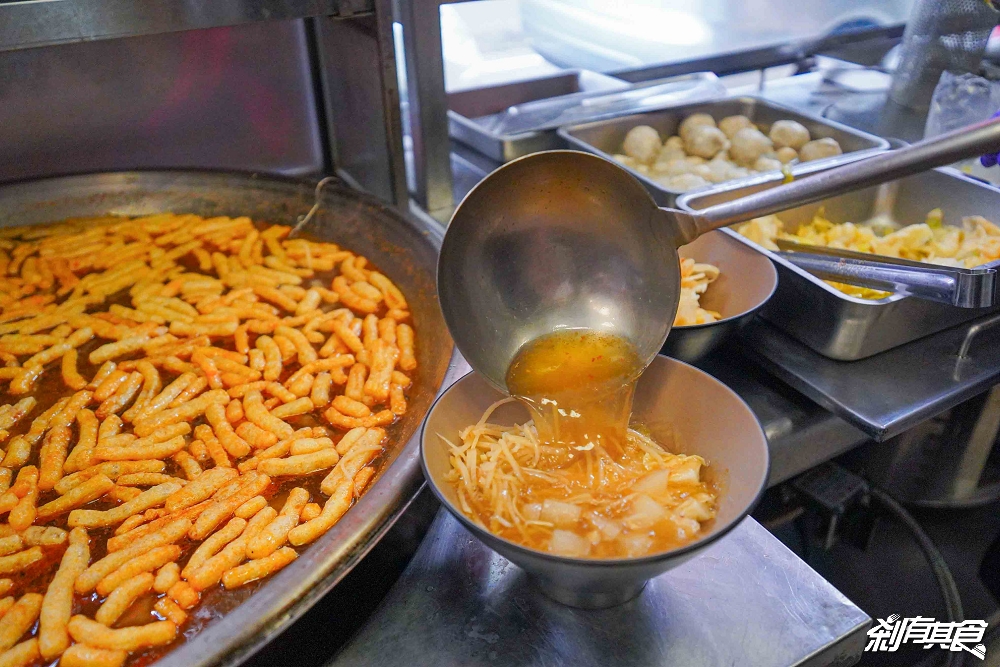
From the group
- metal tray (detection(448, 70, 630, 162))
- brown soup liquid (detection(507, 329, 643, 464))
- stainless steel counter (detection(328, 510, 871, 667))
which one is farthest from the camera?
metal tray (detection(448, 70, 630, 162))

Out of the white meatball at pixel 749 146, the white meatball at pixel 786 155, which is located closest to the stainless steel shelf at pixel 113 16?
the white meatball at pixel 749 146

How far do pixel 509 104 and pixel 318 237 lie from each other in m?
1.27

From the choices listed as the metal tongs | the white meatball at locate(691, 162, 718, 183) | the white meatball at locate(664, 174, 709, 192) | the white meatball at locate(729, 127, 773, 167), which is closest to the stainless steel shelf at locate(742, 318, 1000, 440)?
the metal tongs

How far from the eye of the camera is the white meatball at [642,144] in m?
2.95

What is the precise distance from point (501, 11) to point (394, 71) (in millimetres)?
3439

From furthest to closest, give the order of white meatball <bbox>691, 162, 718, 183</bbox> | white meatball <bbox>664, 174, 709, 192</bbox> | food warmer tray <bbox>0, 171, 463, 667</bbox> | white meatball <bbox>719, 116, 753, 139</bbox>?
white meatball <bbox>719, 116, 753, 139</bbox> < white meatball <bbox>691, 162, 718, 183</bbox> < white meatball <bbox>664, 174, 709, 192</bbox> < food warmer tray <bbox>0, 171, 463, 667</bbox>

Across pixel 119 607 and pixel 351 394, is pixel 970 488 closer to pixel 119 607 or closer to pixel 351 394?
pixel 351 394

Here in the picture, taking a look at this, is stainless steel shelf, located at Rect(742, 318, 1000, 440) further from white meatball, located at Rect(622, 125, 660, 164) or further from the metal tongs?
white meatball, located at Rect(622, 125, 660, 164)

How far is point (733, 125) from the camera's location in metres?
Result: 3.06

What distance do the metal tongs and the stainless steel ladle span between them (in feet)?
1.12

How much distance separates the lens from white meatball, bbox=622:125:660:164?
295 centimetres

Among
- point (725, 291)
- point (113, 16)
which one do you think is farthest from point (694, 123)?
point (113, 16)

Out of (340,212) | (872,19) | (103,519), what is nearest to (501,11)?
(872,19)

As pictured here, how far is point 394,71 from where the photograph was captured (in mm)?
2338
